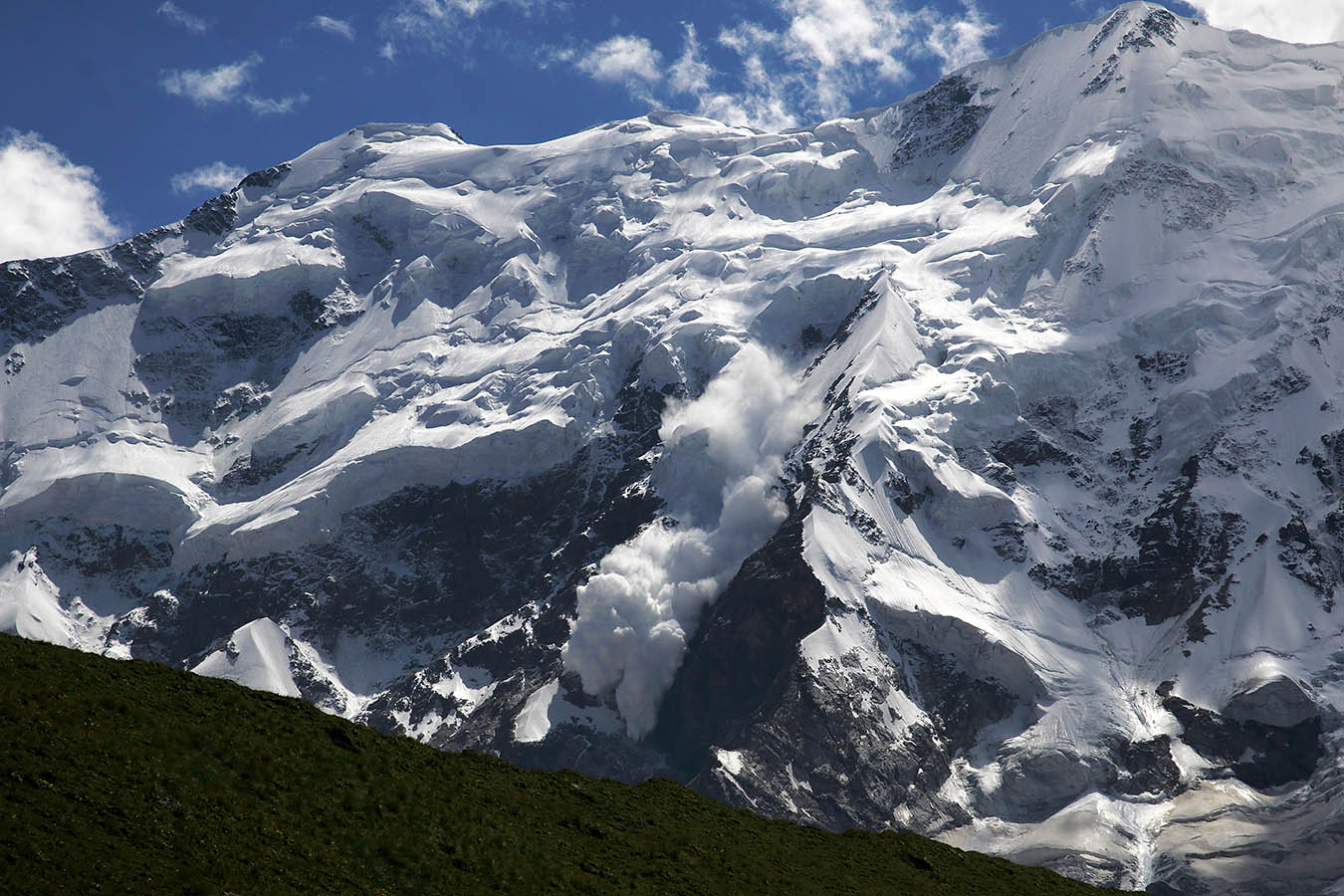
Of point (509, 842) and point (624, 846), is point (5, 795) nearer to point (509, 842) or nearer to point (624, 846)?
point (509, 842)

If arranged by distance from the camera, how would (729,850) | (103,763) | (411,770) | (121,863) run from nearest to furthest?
1. (121,863)
2. (103,763)
3. (411,770)
4. (729,850)

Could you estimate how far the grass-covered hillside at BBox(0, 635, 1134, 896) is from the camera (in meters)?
55.5

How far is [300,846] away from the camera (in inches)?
2400

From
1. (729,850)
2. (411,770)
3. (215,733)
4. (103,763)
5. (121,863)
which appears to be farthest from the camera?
(729,850)

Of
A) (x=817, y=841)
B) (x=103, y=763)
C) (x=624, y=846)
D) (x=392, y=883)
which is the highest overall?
(x=103, y=763)

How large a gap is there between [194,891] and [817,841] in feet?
152

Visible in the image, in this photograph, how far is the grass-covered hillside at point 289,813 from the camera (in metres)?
55.5

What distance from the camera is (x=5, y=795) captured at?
54969 millimetres

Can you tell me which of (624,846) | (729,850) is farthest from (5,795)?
(729,850)

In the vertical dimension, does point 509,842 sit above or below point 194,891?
below

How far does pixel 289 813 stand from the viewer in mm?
63312

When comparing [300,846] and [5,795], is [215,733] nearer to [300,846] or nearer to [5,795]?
[300,846]

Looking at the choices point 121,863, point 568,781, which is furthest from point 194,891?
point 568,781

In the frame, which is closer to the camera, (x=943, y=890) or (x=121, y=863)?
(x=121, y=863)
